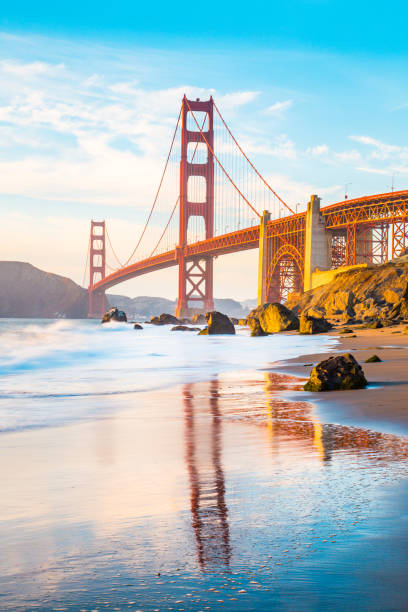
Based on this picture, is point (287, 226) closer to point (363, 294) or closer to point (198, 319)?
point (198, 319)

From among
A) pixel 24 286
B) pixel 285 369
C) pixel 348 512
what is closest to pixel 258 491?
pixel 348 512

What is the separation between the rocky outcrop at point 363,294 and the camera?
4147 centimetres

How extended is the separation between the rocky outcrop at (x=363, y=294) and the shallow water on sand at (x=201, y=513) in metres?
31.7

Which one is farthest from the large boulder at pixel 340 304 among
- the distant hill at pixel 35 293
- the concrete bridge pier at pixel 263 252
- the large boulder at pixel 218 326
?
the distant hill at pixel 35 293

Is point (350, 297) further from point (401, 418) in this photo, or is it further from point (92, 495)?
point (92, 495)

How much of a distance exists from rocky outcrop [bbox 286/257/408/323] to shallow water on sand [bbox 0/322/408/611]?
3171 cm

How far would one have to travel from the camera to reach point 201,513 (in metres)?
3.69

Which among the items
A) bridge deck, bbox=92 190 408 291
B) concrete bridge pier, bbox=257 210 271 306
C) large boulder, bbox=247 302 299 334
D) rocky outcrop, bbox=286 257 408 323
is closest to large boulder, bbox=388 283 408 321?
rocky outcrop, bbox=286 257 408 323

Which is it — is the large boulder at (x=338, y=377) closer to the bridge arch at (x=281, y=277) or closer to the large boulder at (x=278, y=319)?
the large boulder at (x=278, y=319)

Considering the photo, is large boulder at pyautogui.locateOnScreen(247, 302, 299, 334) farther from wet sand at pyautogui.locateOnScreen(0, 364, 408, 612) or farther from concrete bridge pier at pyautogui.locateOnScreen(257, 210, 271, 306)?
wet sand at pyautogui.locateOnScreen(0, 364, 408, 612)

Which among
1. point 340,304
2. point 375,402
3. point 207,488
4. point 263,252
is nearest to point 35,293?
point 263,252

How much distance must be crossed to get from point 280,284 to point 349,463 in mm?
68701

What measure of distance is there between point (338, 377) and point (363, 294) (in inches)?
1408

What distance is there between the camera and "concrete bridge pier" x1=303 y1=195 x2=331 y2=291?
196 ft
